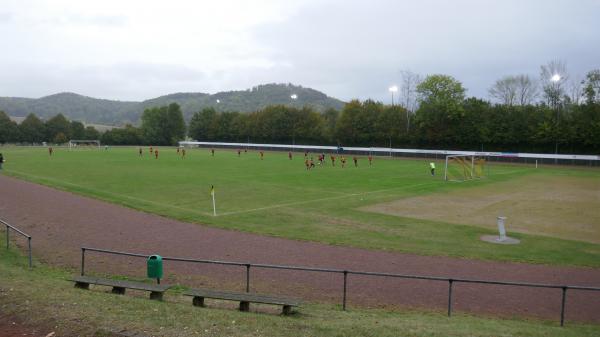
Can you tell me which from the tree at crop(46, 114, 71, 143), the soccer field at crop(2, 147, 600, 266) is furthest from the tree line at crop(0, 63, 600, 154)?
the soccer field at crop(2, 147, 600, 266)

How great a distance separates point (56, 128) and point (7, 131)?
12.7m

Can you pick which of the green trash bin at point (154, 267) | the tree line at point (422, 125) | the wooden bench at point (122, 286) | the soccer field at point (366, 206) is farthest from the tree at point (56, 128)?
the green trash bin at point (154, 267)

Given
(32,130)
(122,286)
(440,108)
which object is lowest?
(122,286)

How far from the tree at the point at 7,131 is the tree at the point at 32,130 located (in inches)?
65.5

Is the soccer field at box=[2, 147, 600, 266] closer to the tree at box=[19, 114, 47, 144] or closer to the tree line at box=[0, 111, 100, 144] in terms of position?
the tree line at box=[0, 111, 100, 144]

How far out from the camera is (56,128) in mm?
128750

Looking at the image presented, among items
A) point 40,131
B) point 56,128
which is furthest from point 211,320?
point 56,128

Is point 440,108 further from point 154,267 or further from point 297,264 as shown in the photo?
point 154,267

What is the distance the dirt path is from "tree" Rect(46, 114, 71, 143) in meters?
121

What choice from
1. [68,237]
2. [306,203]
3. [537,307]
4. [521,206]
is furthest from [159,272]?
[521,206]

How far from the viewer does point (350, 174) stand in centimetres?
4491

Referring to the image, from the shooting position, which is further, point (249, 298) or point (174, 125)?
point (174, 125)

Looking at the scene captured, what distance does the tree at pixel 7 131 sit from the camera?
11846 centimetres

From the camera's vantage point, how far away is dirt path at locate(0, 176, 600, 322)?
11508 mm
